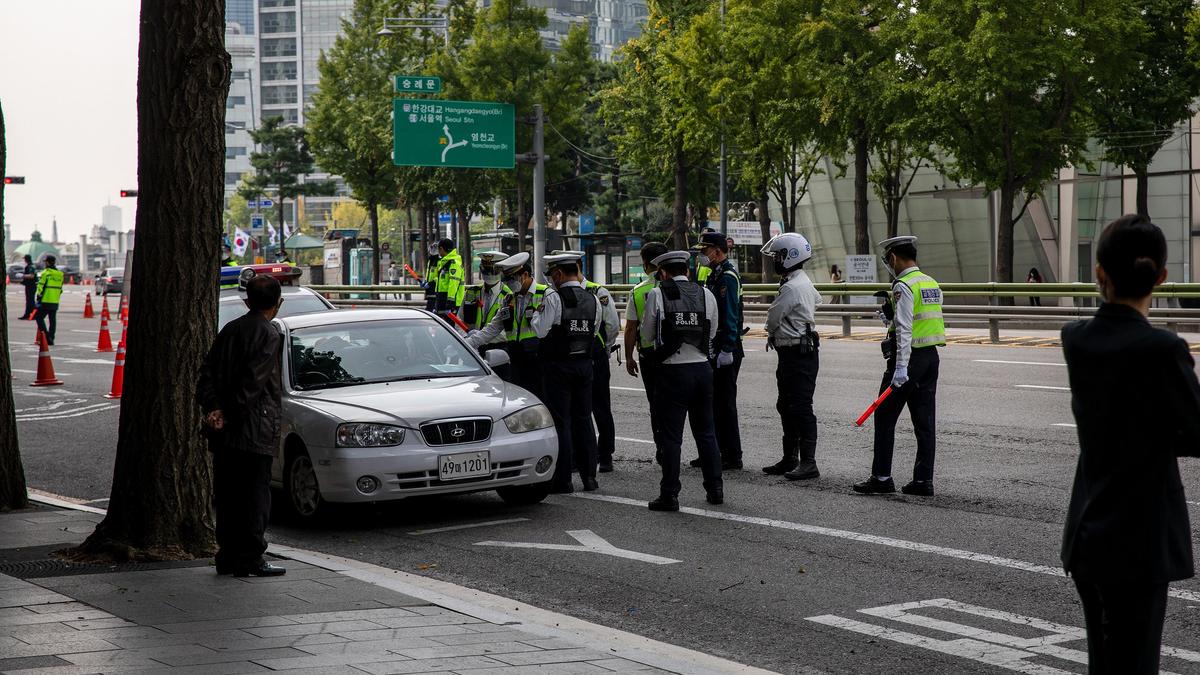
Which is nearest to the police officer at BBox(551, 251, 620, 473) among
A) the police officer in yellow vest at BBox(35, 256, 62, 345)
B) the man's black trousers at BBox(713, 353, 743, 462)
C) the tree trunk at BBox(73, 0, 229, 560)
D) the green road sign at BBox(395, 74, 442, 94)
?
the man's black trousers at BBox(713, 353, 743, 462)

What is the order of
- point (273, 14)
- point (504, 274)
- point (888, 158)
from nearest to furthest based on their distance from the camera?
1. point (504, 274)
2. point (888, 158)
3. point (273, 14)

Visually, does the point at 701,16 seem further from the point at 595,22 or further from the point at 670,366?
the point at 595,22

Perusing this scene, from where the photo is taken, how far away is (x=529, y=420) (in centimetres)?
983

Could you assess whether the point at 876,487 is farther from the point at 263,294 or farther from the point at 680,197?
the point at 680,197

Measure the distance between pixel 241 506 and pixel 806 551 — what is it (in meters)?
3.09

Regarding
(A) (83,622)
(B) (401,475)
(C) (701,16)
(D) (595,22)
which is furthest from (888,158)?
(D) (595,22)

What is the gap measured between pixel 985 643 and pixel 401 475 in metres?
4.13

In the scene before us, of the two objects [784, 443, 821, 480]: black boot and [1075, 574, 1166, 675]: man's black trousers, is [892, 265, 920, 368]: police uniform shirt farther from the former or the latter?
[1075, 574, 1166, 675]: man's black trousers

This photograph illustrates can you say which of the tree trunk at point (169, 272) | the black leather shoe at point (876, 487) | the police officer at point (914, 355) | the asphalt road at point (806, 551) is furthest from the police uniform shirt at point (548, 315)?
the tree trunk at point (169, 272)

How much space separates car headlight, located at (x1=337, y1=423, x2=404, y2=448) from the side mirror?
128cm

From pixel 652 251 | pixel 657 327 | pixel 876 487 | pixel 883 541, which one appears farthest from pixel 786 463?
pixel 883 541

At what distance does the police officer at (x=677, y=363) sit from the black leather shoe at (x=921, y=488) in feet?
4.68

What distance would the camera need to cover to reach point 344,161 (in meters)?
61.4

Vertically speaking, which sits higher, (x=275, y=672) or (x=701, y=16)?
(x=701, y=16)
